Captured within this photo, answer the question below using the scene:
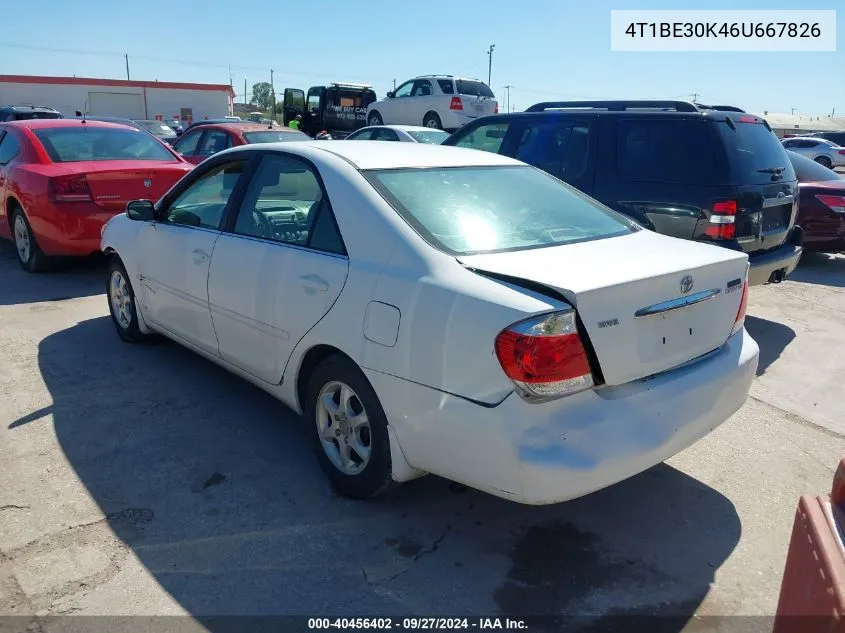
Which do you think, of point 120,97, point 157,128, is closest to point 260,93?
point 120,97

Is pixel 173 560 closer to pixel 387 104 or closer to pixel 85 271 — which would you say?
pixel 85 271

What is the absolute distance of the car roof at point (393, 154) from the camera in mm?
3541

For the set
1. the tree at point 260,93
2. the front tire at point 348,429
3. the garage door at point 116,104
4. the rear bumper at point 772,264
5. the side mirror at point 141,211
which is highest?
the tree at point 260,93

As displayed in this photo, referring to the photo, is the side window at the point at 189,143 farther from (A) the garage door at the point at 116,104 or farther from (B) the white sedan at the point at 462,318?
(A) the garage door at the point at 116,104

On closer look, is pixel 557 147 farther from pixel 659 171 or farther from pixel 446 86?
pixel 446 86

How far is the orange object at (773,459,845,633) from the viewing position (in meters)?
1.55

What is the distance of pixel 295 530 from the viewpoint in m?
3.08

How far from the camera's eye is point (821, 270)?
8875 mm

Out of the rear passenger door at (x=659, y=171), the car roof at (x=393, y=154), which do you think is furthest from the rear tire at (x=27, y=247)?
the rear passenger door at (x=659, y=171)

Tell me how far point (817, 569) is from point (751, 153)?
15.5 feet

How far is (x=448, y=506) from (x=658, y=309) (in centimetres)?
134

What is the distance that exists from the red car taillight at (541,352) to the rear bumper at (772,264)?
3.59m

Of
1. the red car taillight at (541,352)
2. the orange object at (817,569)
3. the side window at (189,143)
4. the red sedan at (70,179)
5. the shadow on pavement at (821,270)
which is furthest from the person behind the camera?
the side window at (189,143)

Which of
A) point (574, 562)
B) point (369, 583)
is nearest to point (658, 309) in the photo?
point (574, 562)
